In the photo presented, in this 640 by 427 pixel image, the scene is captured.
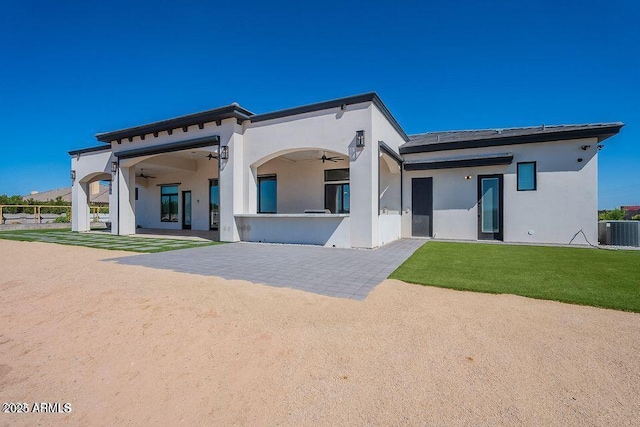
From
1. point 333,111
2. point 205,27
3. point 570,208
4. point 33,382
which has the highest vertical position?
point 205,27

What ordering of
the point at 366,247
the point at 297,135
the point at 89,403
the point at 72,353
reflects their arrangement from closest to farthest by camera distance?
1. the point at 89,403
2. the point at 72,353
3. the point at 366,247
4. the point at 297,135

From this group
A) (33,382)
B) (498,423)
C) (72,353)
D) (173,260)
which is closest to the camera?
(498,423)

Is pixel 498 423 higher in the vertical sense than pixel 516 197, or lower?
lower

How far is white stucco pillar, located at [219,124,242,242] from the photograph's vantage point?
1015cm

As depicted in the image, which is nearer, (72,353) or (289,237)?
(72,353)

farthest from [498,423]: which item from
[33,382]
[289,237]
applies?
[289,237]

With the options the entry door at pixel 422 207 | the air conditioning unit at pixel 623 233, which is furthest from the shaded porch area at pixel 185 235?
the air conditioning unit at pixel 623 233

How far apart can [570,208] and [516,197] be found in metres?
1.66

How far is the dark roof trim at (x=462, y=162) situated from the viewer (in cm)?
1016

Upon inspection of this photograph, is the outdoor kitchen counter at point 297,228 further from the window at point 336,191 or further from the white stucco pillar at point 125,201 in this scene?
the white stucco pillar at point 125,201

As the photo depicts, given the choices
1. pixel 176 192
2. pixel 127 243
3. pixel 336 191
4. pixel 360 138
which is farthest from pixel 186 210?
pixel 360 138

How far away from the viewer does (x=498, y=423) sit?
164 cm

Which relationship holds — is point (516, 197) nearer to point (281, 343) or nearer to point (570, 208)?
point (570, 208)

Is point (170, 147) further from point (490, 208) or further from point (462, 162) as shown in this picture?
point (490, 208)
